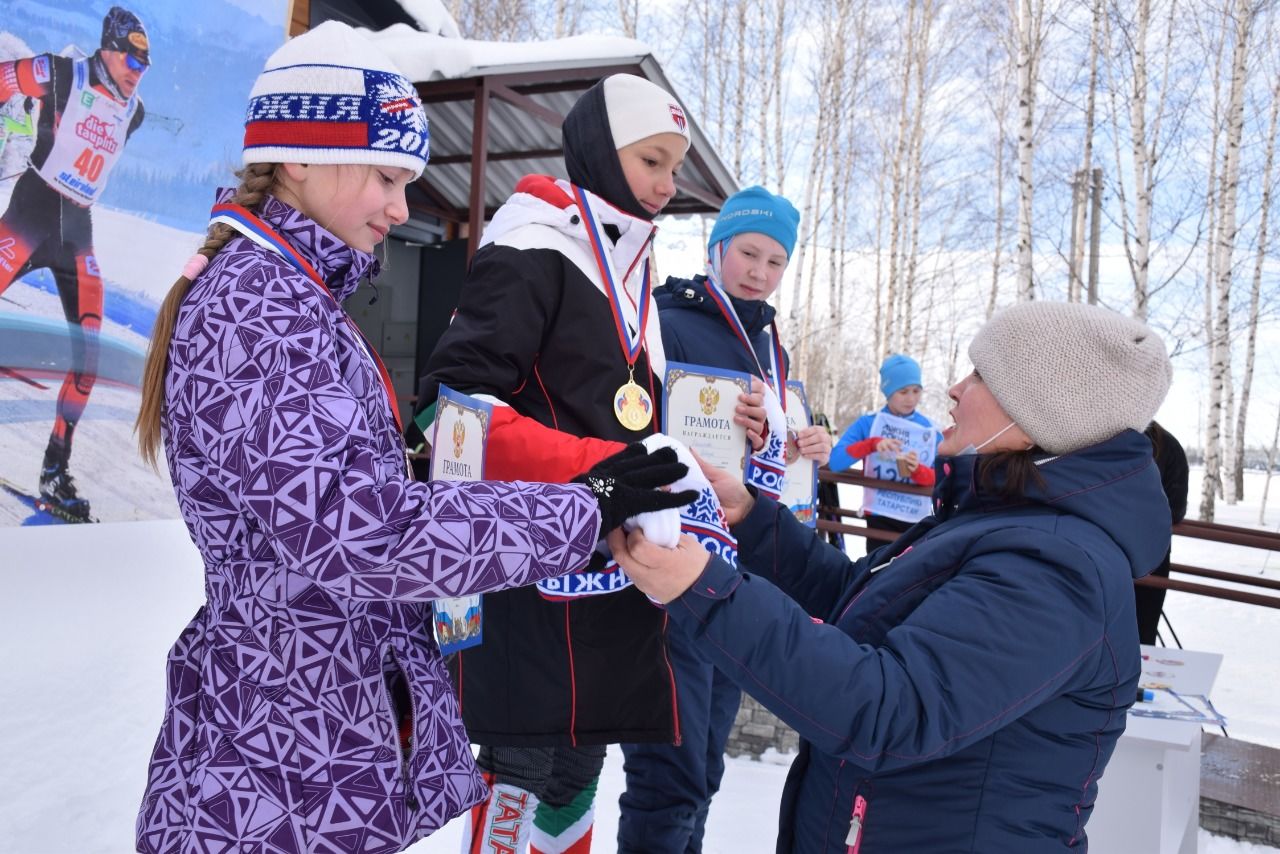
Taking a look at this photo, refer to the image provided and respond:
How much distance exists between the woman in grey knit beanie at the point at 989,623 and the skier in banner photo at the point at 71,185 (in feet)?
19.2

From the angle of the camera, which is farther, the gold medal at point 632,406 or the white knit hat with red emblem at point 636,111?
the white knit hat with red emblem at point 636,111

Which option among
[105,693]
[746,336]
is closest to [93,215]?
[105,693]

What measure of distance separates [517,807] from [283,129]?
53.7 inches

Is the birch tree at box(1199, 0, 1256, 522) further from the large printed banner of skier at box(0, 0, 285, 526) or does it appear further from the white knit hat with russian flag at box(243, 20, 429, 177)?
the white knit hat with russian flag at box(243, 20, 429, 177)

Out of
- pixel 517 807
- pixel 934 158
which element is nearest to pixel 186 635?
pixel 517 807

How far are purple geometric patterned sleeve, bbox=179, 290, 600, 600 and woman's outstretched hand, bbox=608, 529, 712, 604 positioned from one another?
16 cm

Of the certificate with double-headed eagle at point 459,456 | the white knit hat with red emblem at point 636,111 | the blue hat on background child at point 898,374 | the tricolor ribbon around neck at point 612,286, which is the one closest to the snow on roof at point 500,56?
the blue hat on background child at point 898,374

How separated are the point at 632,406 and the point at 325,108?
859 millimetres

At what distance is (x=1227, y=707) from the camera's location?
18.1 feet

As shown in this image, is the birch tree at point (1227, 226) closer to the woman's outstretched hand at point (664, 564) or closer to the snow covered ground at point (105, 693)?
the snow covered ground at point (105, 693)

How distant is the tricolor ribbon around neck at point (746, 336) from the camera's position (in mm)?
2740

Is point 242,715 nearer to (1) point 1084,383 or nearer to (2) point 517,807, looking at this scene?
(2) point 517,807

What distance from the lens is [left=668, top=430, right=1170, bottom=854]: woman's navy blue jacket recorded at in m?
1.26

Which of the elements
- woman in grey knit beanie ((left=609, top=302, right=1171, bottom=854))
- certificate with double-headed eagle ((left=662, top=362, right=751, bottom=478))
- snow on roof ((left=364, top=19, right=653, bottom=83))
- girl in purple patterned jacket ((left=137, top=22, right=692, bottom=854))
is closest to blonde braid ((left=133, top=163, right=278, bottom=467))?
girl in purple patterned jacket ((left=137, top=22, right=692, bottom=854))
